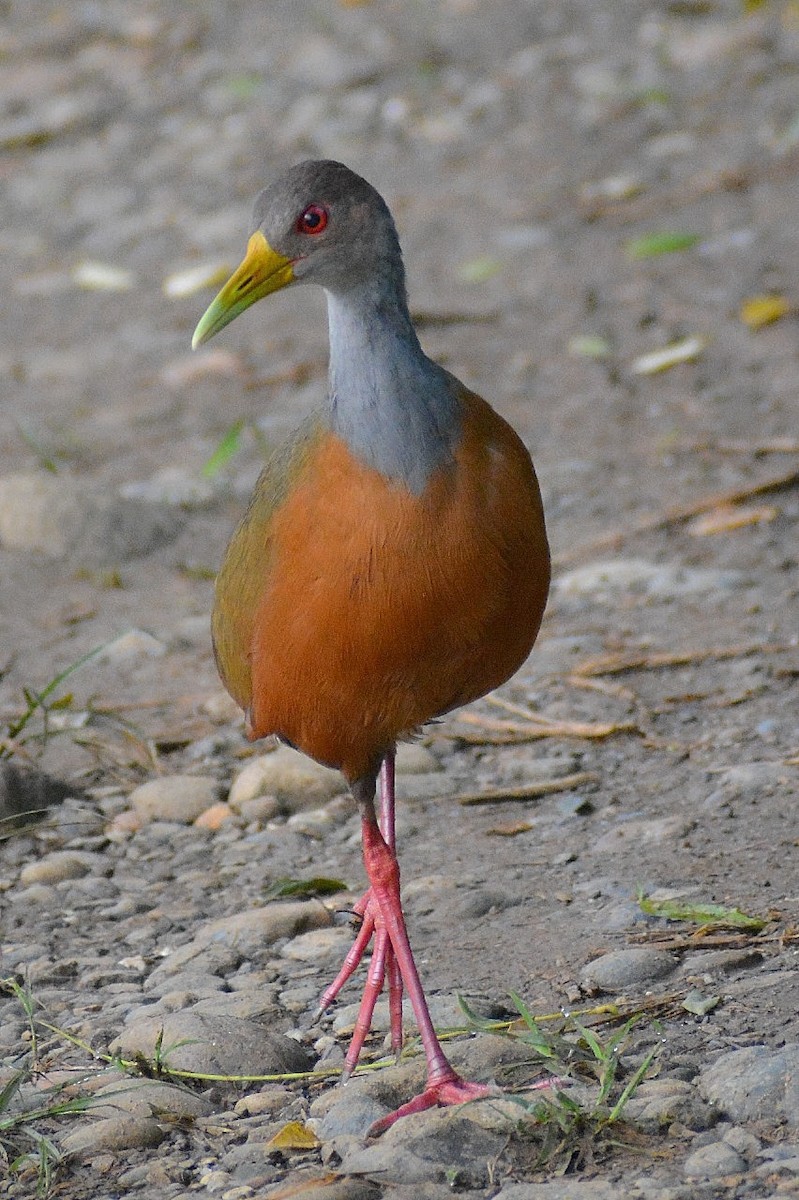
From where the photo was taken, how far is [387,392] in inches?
130

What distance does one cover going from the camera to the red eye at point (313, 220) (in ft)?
11.2

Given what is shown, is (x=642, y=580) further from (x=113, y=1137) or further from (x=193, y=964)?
Answer: (x=113, y=1137)

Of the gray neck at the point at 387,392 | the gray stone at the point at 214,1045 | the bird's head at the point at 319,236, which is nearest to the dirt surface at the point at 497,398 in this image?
the gray stone at the point at 214,1045

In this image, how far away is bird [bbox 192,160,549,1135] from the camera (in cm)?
321

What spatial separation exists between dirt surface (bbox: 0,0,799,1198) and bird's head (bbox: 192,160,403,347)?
4.76 ft

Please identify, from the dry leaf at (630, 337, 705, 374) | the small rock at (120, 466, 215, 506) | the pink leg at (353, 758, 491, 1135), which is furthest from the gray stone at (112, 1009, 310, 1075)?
the dry leaf at (630, 337, 705, 374)

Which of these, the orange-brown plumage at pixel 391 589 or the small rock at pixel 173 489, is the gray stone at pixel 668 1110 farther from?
the small rock at pixel 173 489

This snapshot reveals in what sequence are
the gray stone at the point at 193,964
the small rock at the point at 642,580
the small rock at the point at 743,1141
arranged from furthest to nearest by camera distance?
the small rock at the point at 642,580 < the gray stone at the point at 193,964 < the small rock at the point at 743,1141

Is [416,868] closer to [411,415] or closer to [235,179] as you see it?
[411,415]

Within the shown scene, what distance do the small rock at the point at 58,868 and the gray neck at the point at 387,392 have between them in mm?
1515

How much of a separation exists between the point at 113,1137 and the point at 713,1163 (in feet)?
3.45

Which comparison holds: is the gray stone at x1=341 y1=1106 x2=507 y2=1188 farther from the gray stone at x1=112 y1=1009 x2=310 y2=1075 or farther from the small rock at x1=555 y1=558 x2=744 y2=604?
the small rock at x1=555 y1=558 x2=744 y2=604

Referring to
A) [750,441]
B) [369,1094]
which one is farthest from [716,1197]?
[750,441]

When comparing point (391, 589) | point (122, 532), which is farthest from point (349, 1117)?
point (122, 532)
